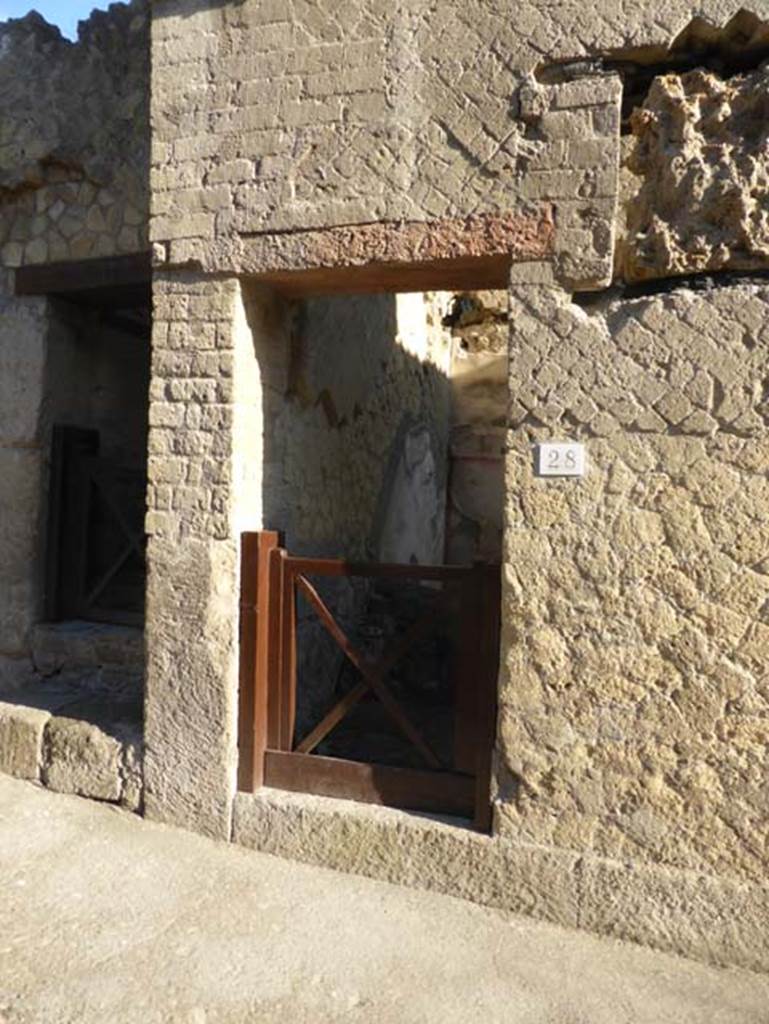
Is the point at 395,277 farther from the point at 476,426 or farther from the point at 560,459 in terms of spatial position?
the point at 476,426

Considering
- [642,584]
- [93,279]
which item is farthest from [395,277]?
[93,279]

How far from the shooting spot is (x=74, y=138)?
14.1 ft

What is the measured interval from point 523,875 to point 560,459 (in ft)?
4.85

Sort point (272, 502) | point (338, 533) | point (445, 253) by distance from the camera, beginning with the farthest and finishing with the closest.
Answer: point (338, 533)
point (272, 502)
point (445, 253)

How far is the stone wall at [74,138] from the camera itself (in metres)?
4.21

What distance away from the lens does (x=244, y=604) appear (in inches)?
135

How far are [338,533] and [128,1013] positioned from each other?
8.33 feet

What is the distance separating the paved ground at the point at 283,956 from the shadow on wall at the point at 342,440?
1128 millimetres

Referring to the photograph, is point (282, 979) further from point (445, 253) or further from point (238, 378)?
point (445, 253)

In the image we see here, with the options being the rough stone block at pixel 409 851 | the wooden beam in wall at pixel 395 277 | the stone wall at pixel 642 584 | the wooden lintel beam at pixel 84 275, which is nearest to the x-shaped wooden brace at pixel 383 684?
the rough stone block at pixel 409 851

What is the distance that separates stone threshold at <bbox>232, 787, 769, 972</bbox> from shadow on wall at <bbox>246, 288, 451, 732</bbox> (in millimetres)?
817

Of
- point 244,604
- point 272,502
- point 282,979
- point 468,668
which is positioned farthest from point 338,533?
point 282,979

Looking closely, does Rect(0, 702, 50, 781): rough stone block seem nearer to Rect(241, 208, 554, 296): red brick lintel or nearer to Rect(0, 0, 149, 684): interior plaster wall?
Rect(0, 0, 149, 684): interior plaster wall

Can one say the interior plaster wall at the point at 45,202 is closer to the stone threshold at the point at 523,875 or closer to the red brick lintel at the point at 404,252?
the red brick lintel at the point at 404,252
